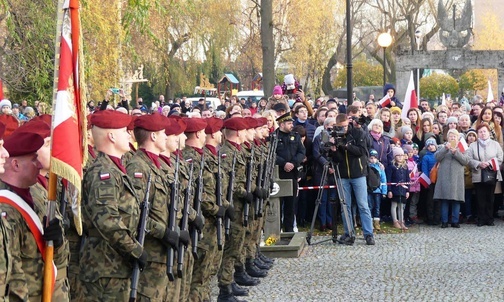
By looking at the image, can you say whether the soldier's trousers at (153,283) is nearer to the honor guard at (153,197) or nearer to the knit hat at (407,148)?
the honor guard at (153,197)

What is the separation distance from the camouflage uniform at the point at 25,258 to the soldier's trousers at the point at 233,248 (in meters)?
4.85

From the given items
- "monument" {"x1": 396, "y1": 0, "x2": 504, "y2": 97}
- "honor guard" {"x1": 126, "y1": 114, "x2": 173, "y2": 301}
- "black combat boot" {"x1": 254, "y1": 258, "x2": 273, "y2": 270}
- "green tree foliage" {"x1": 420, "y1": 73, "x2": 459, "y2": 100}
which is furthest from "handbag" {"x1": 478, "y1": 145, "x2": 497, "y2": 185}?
"green tree foliage" {"x1": 420, "y1": 73, "x2": 459, "y2": 100}

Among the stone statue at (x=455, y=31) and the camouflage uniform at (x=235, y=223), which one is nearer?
the camouflage uniform at (x=235, y=223)

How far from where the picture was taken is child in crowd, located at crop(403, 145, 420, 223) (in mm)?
16281

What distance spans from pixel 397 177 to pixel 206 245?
24.4 feet

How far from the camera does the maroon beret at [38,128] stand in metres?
5.55

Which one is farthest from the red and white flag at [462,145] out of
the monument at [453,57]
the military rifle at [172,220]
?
the monument at [453,57]

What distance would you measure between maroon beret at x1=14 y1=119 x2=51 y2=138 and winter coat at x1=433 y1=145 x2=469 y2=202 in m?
11.1

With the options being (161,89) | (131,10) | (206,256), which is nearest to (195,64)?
(161,89)

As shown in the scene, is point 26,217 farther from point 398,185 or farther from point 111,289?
point 398,185

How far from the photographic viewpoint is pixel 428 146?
656 inches

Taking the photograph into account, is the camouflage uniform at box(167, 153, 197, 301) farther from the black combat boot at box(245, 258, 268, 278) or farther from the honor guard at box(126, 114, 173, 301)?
the black combat boot at box(245, 258, 268, 278)

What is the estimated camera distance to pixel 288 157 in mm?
14633

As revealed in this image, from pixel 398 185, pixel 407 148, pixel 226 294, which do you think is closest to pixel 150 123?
pixel 226 294
